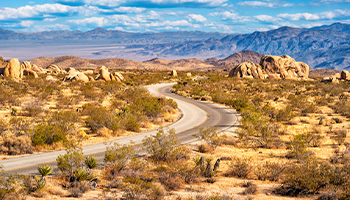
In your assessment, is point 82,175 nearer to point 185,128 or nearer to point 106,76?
point 185,128

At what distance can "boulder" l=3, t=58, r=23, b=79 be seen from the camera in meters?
53.0

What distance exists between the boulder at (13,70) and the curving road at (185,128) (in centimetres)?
3747

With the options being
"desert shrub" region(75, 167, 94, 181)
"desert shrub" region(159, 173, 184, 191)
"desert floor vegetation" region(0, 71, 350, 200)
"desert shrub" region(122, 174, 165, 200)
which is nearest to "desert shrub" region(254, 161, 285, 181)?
"desert floor vegetation" region(0, 71, 350, 200)

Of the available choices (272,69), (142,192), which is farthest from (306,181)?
(272,69)

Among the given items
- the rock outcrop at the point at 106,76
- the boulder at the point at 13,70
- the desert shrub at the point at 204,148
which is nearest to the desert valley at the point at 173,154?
the desert shrub at the point at 204,148

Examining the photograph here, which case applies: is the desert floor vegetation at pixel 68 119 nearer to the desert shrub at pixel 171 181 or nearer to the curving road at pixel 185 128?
the curving road at pixel 185 128

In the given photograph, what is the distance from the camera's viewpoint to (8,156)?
16234 mm

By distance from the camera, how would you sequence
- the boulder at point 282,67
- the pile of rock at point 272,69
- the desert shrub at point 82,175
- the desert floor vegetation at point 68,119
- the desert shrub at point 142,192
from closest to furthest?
1. the desert shrub at point 142,192
2. the desert shrub at point 82,175
3. the desert floor vegetation at point 68,119
4. the pile of rock at point 272,69
5. the boulder at point 282,67

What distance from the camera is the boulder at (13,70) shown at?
174 ft

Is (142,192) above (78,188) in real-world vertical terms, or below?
above

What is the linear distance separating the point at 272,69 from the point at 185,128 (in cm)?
6152

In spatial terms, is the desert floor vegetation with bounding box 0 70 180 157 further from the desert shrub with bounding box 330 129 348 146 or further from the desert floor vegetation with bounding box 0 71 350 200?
the desert shrub with bounding box 330 129 348 146

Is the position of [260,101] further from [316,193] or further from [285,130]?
[316,193]

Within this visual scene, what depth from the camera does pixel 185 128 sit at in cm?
2506
